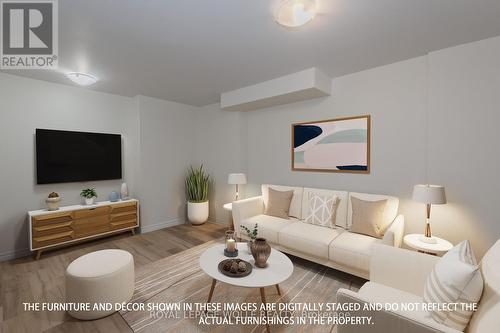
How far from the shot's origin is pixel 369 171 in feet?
9.62

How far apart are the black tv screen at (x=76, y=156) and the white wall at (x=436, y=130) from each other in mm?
3466

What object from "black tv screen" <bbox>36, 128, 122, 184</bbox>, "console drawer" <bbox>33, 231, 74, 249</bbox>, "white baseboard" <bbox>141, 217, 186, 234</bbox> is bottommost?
"white baseboard" <bbox>141, 217, 186, 234</bbox>

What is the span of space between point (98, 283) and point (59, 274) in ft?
4.41

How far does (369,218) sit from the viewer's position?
254cm

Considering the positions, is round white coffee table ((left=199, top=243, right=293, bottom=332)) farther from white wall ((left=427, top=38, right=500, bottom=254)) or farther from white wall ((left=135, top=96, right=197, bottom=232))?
white wall ((left=135, top=96, right=197, bottom=232))

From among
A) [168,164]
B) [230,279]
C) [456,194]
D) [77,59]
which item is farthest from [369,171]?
[77,59]

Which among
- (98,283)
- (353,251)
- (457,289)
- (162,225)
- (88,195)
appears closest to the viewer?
(457,289)

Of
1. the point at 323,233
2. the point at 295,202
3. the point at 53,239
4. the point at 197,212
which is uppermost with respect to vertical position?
the point at 295,202

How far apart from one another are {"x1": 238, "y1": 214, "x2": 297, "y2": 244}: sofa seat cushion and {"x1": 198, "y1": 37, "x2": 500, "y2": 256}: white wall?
2.68 feet

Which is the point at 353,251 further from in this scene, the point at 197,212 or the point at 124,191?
the point at 124,191

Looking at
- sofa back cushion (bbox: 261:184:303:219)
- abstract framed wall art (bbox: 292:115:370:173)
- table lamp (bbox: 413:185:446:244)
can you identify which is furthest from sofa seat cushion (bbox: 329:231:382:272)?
abstract framed wall art (bbox: 292:115:370:173)

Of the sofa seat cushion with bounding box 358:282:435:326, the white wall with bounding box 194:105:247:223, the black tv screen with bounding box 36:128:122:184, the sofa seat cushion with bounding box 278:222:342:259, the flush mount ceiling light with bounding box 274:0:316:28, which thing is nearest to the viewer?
the sofa seat cushion with bounding box 358:282:435:326

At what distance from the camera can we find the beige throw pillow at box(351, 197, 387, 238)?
8.25ft

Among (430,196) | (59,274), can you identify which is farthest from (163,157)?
(430,196)
